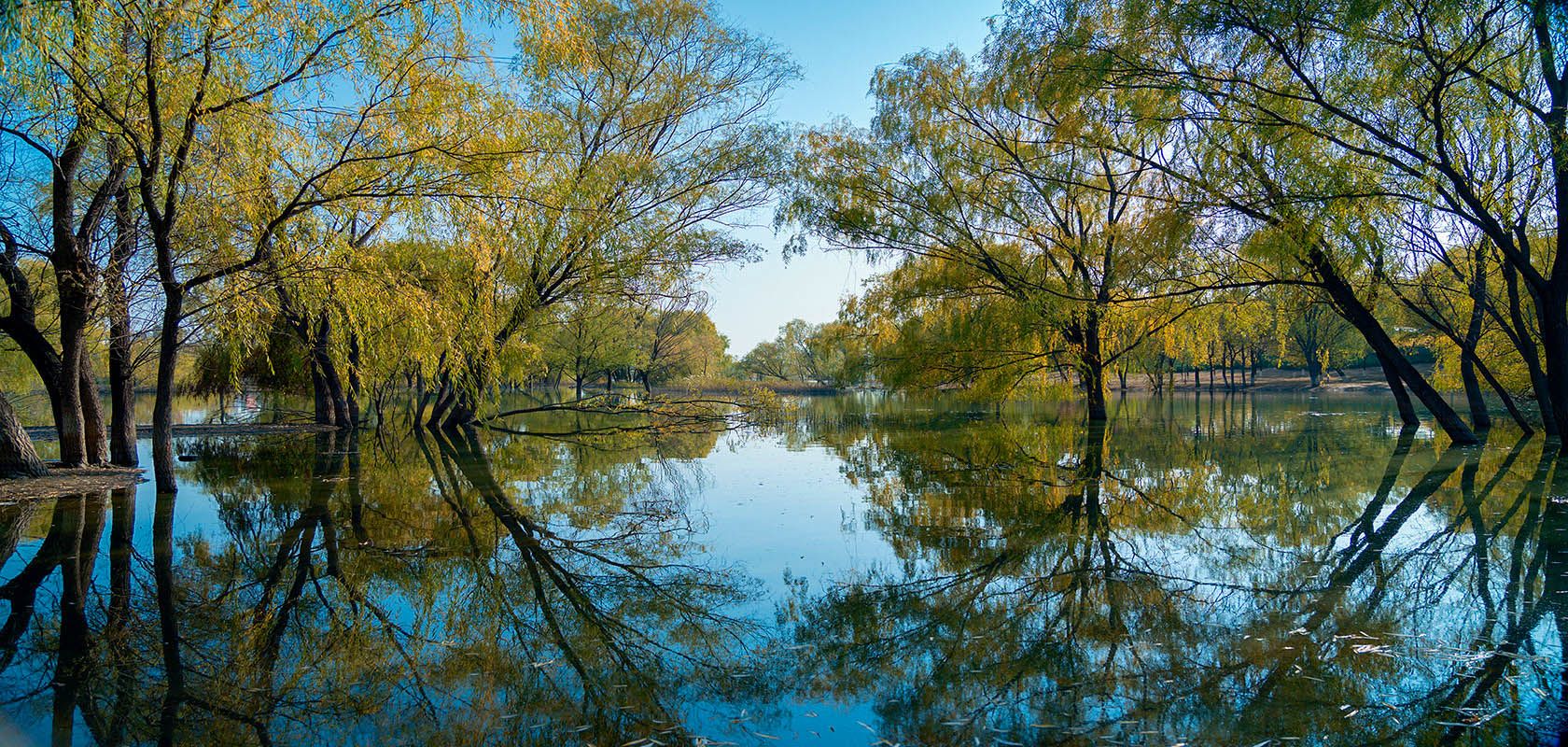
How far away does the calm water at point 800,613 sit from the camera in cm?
311

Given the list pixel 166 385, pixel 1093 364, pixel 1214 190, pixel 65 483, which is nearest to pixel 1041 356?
pixel 1093 364

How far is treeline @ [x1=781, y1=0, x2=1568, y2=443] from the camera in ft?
28.6

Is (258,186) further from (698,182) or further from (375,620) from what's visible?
(698,182)

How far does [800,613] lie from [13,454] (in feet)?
31.2

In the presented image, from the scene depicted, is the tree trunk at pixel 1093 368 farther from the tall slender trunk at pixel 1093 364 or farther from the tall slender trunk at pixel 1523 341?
the tall slender trunk at pixel 1523 341

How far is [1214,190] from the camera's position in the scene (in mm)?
10344

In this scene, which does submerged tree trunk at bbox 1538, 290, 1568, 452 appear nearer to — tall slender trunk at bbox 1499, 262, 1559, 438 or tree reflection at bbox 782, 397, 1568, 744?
tree reflection at bbox 782, 397, 1568, 744

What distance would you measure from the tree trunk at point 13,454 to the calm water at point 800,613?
4.52ft

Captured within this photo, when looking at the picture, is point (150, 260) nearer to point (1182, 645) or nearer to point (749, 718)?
point (749, 718)

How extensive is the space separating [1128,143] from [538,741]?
12729 millimetres

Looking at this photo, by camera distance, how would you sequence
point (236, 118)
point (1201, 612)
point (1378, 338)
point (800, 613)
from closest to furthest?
point (1201, 612), point (800, 613), point (236, 118), point (1378, 338)

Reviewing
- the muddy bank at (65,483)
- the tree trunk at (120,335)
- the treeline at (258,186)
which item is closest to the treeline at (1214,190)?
the treeline at (258,186)

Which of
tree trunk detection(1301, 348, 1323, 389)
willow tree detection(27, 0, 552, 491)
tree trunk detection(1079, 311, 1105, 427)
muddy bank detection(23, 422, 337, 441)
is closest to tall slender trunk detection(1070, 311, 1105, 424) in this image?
tree trunk detection(1079, 311, 1105, 427)

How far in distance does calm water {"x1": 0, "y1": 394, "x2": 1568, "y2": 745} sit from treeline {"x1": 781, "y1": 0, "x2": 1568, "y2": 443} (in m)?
3.31
